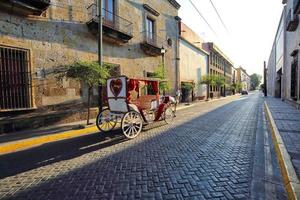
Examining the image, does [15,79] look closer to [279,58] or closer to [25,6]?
[25,6]

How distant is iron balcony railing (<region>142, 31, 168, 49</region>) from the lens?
1725 centimetres

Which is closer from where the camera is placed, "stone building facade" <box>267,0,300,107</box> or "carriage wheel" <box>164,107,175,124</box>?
"carriage wheel" <box>164,107,175,124</box>

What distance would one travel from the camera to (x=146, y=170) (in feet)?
14.4

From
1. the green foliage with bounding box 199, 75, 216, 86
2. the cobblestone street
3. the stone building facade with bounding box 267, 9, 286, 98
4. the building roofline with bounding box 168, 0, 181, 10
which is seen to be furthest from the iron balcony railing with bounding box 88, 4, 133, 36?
the stone building facade with bounding box 267, 9, 286, 98

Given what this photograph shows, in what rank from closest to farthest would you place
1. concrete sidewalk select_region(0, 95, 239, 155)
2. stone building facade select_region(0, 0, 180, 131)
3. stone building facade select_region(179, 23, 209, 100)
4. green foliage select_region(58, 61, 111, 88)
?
concrete sidewalk select_region(0, 95, 239, 155) → stone building facade select_region(0, 0, 180, 131) → green foliage select_region(58, 61, 111, 88) → stone building facade select_region(179, 23, 209, 100)

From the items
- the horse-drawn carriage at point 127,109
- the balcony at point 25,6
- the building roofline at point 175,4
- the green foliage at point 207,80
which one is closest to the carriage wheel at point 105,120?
the horse-drawn carriage at point 127,109

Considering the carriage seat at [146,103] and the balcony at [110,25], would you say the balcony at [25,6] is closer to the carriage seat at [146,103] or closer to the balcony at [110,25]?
the balcony at [110,25]

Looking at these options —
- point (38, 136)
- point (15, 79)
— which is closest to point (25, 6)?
point (15, 79)

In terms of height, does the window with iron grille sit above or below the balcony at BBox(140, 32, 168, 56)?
below

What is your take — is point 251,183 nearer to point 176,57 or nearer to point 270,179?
point 270,179

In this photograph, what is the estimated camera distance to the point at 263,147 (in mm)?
6156

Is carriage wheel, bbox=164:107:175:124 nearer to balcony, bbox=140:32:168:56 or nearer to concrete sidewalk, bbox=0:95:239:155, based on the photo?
concrete sidewalk, bbox=0:95:239:155

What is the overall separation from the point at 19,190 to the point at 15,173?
0.92 metres

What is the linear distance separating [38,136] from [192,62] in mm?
23605
